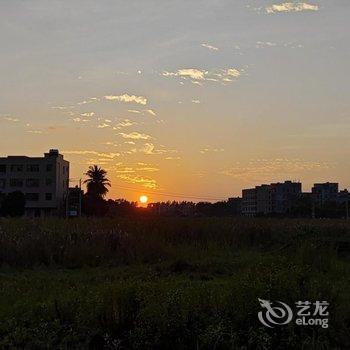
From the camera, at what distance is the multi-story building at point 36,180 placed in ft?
327

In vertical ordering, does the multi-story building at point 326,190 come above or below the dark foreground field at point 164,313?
above

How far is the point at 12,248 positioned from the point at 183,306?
1054 cm

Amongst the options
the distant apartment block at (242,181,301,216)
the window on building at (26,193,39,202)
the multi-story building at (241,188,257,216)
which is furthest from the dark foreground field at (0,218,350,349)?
the multi-story building at (241,188,257,216)

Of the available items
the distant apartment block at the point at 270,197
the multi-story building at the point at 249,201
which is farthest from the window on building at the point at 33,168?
the multi-story building at the point at 249,201

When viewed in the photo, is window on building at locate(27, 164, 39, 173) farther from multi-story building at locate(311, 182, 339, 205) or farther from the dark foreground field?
multi-story building at locate(311, 182, 339, 205)

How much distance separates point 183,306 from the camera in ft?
22.5

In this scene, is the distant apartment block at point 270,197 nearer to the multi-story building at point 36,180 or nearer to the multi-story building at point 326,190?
the multi-story building at point 326,190

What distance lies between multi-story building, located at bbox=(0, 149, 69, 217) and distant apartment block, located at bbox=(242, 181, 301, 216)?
280ft

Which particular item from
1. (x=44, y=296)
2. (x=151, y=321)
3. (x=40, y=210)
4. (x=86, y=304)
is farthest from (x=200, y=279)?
(x=40, y=210)

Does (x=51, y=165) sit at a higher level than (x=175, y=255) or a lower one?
higher

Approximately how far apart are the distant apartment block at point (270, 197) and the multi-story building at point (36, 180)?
85.3 metres

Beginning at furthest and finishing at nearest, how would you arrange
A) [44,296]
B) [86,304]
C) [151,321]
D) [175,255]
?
[175,255], [44,296], [86,304], [151,321]

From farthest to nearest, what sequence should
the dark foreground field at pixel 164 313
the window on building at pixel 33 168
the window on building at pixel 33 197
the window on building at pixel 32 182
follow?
1. the window on building at pixel 33 168
2. the window on building at pixel 32 182
3. the window on building at pixel 33 197
4. the dark foreground field at pixel 164 313

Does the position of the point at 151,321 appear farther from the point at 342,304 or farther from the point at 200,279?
the point at 200,279
